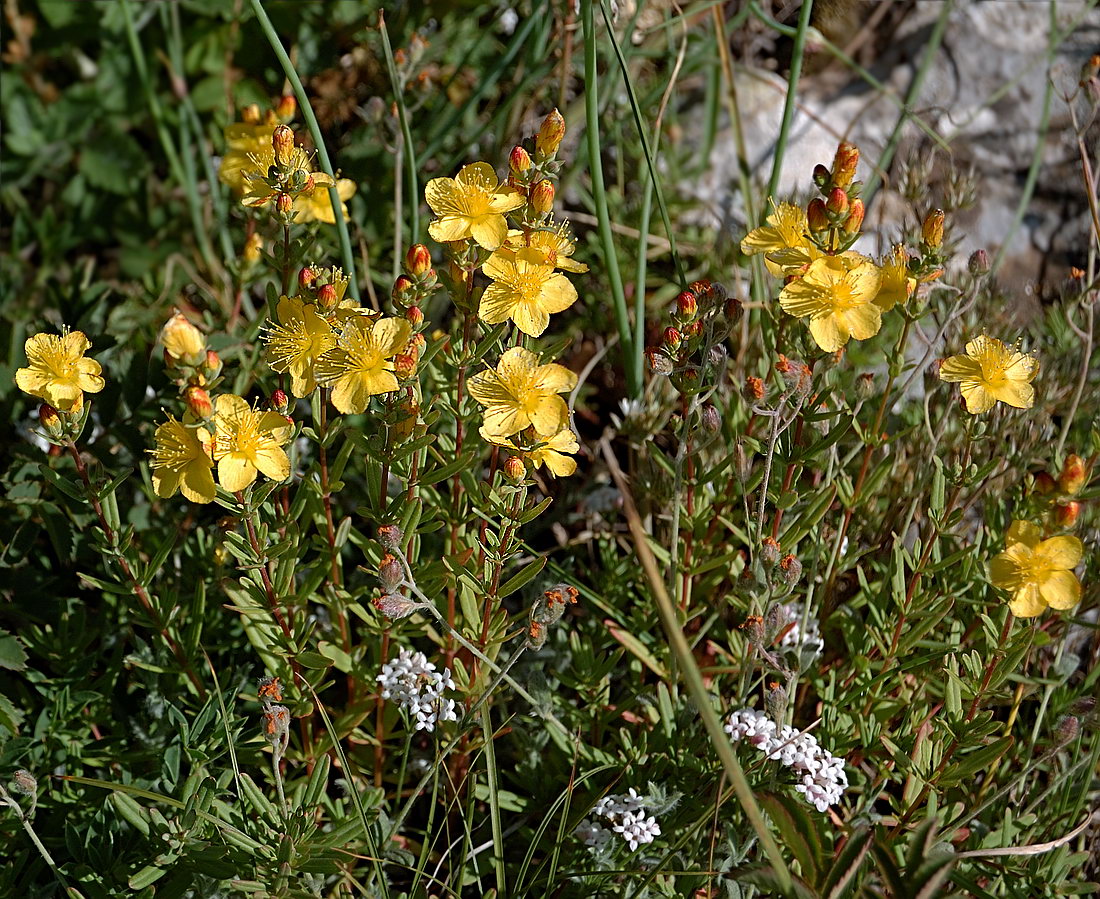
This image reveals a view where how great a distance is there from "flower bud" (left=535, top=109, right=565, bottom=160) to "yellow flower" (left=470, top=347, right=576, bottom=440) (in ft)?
0.99

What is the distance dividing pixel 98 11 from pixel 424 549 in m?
2.02

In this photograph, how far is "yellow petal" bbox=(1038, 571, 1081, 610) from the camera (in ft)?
4.75

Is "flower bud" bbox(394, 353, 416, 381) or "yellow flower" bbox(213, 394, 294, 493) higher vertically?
"flower bud" bbox(394, 353, 416, 381)

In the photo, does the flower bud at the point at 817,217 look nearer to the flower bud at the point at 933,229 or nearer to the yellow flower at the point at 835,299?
the yellow flower at the point at 835,299

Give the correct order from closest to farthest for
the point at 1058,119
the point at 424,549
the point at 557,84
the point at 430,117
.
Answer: the point at 424,549 < the point at 430,117 < the point at 557,84 < the point at 1058,119

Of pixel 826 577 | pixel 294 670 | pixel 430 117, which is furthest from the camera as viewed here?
pixel 430 117

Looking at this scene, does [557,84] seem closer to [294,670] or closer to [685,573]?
[685,573]

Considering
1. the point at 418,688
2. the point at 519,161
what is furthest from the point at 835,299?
the point at 418,688

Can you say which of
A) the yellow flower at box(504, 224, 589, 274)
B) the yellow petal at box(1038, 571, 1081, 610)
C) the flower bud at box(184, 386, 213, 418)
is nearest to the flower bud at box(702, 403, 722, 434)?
the yellow flower at box(504, 224, 589, 274)

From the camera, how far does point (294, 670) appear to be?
1.71 metres

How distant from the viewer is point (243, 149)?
1978 mm

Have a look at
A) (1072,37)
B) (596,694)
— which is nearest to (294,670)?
(596,694)

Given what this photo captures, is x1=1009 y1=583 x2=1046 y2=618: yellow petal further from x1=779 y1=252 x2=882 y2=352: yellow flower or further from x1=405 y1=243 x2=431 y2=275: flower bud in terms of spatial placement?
x1=405 y1=243 x2=431 y2=275: flower bud

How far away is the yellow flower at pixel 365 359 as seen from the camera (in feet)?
4.52
